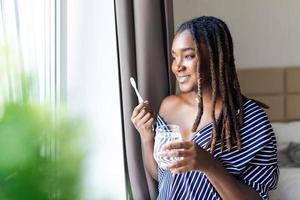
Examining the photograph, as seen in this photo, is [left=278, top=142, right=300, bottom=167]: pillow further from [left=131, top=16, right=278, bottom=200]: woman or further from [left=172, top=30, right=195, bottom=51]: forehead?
[left=172, top=30, right=195, bottom=51]: forehead

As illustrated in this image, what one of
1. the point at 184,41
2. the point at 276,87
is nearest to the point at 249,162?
Result: the point at 184,41

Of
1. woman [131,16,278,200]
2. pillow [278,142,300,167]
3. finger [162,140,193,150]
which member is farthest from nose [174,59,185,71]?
pillow [278,142,300,167]

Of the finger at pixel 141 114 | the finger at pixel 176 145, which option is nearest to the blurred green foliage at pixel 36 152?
the finger at pixel 176 145

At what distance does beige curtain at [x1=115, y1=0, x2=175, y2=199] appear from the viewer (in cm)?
121

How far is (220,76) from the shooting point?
104 cm

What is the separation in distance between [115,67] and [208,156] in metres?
0.47

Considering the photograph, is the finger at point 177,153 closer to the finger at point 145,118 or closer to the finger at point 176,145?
the finger at point 176,145

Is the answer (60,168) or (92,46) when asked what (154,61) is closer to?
(92,46)

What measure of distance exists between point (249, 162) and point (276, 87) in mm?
1090

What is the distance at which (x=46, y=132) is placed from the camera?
24.4 inches

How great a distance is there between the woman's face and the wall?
0.97 m

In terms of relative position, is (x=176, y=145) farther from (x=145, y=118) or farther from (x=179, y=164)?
(x=145, y=118)

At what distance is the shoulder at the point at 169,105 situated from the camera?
3.92 ft

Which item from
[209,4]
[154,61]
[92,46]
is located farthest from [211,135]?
[209,4]
